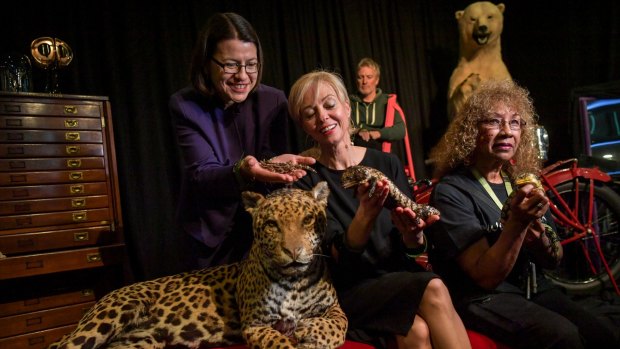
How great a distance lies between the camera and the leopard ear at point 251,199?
1.57m

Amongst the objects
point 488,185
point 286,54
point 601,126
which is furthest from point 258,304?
point 601,126

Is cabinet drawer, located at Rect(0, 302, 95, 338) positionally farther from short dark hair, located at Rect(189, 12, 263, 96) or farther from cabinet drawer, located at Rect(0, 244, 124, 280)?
short dark hair, located at Rect(189, 12, 263, 96)

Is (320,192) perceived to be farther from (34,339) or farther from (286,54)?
(286,54)

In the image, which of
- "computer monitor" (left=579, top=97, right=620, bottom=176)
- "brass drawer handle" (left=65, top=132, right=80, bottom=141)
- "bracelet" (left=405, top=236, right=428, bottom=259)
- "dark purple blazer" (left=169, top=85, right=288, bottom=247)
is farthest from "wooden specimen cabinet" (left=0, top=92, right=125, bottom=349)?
"computer monitor" (left=579, top=97, right=620, bottom=176)

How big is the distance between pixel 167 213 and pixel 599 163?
373 centimetres

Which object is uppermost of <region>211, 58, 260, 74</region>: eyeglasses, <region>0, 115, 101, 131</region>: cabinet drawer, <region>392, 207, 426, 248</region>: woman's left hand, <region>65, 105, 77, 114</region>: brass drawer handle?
<region>65, 105, 77, 114</region>: brass drawer handle

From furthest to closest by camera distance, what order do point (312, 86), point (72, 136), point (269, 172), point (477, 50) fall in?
point (477, 50) → point (72, 136) → point (312, 86) → point (269, 172)

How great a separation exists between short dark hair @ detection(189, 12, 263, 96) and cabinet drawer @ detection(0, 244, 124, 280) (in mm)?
1902

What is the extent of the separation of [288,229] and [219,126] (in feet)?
2.64

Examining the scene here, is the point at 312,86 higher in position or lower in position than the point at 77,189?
higher

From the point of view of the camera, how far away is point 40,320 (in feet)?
10.2

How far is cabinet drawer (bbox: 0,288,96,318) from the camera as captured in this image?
3012mm

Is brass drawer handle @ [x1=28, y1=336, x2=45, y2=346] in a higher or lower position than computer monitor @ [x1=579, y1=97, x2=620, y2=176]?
lower

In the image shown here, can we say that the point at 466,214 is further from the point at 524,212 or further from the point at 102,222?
the point at 102,222
